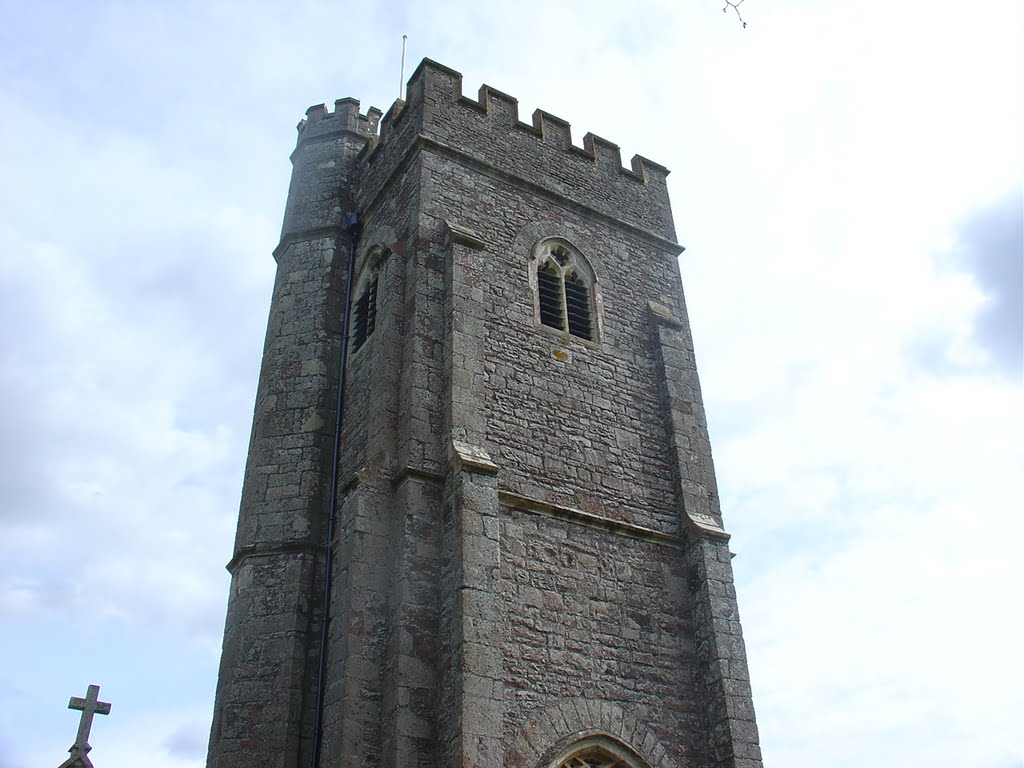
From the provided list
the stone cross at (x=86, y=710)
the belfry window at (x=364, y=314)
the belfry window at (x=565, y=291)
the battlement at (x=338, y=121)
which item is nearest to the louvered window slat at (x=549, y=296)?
the belfry window at (x=565, y=291)

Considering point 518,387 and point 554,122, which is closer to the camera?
point 518,387

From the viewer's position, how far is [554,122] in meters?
15.6

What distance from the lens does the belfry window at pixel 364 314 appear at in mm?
13391

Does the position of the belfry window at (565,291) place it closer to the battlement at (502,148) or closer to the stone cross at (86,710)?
the battlement at (502,148)

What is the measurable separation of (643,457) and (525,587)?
2963 millimetres

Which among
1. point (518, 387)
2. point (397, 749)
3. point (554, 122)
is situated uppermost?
point (554, 122)

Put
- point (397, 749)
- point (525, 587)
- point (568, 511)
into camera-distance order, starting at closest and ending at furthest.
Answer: point (397, 749) → point (525, 587) → point (568, 511)

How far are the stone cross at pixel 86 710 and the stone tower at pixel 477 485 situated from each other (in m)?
1.51

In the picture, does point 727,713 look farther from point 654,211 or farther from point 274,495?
point 654,211

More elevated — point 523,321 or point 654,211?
point 654,211

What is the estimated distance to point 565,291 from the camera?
44.4 ft

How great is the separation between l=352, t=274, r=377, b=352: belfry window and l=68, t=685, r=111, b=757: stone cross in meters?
5.67

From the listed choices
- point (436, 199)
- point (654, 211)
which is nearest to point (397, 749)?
point (436, 199)

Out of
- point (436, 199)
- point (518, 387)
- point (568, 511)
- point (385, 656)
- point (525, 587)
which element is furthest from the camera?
point (436, 199)
